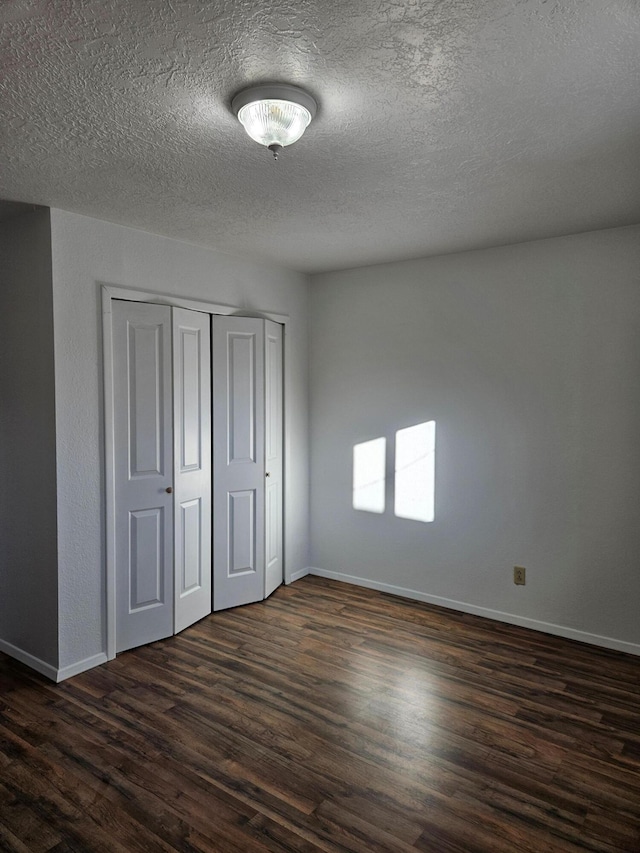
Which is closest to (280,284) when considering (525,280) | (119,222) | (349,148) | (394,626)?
(119,222)

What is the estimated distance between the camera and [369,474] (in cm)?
439

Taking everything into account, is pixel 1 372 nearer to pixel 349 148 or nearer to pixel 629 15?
pixel 349 148

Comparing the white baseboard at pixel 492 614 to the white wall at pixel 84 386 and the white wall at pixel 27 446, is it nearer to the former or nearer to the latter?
the white wall at pixel 84 386

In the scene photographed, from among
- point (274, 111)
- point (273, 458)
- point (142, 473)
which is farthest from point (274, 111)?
point (273, 458)

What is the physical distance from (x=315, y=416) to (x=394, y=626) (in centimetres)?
180

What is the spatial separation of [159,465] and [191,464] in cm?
26

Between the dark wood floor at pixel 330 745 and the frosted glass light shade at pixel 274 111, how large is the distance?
243 centimetres

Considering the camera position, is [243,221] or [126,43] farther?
[243,221]

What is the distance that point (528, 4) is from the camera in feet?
4.55

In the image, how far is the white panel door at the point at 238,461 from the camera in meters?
3.87

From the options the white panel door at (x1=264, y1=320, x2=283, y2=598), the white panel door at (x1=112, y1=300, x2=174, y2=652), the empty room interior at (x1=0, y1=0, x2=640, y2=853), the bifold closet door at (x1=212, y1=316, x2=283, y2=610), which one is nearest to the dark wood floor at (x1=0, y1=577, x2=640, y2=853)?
the empty room interior at (x1=0, y1=0, x2=640, y2=853)

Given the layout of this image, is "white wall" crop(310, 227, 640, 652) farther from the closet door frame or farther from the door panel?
the closet door frame

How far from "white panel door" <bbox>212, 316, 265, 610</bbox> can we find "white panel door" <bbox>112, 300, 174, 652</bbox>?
0.44 m

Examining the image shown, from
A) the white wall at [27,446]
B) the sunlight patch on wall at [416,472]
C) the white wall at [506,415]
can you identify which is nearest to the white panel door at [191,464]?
the white wall at [27,446]
